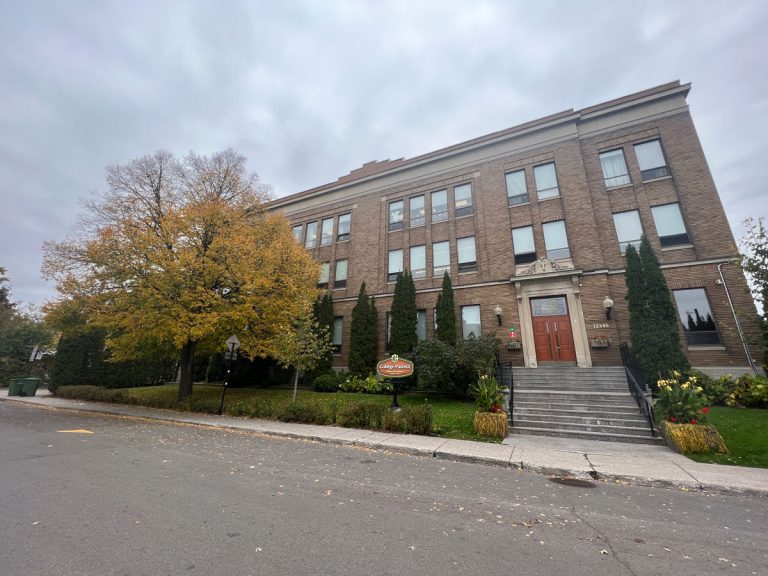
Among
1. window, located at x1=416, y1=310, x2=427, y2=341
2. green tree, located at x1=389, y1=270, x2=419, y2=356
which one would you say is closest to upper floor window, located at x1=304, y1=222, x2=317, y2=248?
green tree, located at x1=389, y1=270, x2=419, y2=356

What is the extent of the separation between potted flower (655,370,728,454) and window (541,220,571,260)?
9.29m

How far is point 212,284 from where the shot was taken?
44.1ft

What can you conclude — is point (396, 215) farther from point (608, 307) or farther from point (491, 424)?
point (491, 424)

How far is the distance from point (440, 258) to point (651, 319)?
10.4m

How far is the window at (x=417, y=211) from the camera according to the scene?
21.5 meters

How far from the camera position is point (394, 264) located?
21297mm

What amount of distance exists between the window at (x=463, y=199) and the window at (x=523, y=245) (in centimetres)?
317

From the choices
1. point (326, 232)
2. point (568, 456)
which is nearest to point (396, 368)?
point (568, 456)

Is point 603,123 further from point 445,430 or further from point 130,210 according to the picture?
point 130,210

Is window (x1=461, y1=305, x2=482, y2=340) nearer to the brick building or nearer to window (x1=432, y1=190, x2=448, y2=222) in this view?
the brick building

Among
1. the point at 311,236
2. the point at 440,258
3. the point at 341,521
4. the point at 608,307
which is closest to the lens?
the point at 341,521

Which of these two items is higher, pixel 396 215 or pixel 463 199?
pixel 463 199

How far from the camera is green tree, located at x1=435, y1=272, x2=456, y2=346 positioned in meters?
16.9

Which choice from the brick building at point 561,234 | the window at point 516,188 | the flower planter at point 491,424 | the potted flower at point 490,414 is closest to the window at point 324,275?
the brick building at point 561,234
